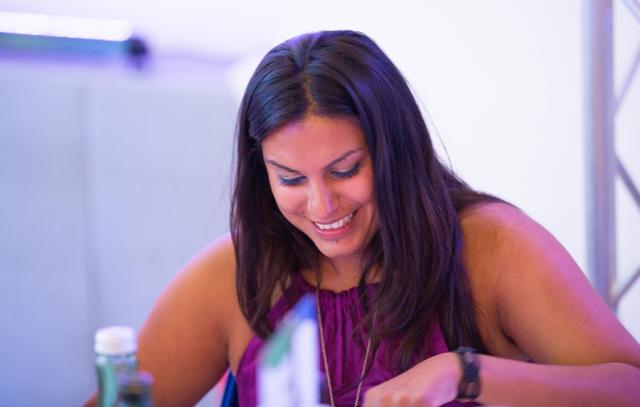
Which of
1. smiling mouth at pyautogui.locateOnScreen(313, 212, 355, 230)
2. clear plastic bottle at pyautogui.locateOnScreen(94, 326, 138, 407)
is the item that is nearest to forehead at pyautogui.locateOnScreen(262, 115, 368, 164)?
smiling mouth at pyautogui.locateOnScreen(313, 212, 355, 230)

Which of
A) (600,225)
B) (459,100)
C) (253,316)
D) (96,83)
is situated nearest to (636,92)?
(600,225)

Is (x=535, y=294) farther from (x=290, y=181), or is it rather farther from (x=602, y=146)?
(x=602, y=146)

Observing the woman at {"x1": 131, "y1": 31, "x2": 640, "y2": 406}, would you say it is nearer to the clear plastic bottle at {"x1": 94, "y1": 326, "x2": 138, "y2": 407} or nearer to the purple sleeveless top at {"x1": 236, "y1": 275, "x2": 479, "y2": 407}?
the purple sleeveless top at {"x1": 236, "y1": 275, "x2": 479, "y2": 407}

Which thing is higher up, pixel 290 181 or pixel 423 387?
pixel 290 181

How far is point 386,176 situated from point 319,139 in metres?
0.12

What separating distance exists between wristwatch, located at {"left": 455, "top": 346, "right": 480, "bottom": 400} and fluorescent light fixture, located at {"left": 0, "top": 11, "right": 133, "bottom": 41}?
8.41ft

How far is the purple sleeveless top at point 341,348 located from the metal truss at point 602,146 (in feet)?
2.77

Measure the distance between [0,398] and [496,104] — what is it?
6.55 ft

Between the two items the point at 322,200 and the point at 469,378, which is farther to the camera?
the point at 322,200

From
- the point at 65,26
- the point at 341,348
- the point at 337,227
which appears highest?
the point at 65,26

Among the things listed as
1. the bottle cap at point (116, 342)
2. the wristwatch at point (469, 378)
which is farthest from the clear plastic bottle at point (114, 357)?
the wristwatch at point (469, 378)

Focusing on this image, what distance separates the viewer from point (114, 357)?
94cm

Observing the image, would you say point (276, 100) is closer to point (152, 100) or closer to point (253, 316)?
point (253, 316)

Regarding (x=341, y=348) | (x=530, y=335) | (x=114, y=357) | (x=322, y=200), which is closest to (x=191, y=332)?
(x=341, y=348)
